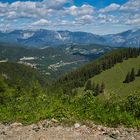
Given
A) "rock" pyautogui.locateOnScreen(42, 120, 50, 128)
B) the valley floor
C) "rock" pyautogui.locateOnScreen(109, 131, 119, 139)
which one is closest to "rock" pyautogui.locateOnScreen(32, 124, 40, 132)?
the valley floor

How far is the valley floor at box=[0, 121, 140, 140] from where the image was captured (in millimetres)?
11820

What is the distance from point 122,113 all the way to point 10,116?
4955mm

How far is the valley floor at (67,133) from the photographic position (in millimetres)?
11820

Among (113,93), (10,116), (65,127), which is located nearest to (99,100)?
(113,93)

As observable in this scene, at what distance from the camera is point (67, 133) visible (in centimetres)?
1227

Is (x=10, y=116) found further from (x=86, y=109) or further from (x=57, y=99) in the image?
(x=86, y=109)

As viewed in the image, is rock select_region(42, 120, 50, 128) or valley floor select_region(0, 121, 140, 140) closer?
valley floor select_region(0, 121, 140, 140)

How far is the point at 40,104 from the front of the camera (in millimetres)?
15289

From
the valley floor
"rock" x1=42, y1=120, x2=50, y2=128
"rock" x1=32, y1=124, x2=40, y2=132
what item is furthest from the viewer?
"rock" x1=42, y1=120, x2=50, y2=128

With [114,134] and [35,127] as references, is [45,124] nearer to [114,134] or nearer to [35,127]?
[35,127]

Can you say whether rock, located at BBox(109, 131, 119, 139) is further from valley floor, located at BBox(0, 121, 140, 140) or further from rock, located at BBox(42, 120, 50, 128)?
rock, located at BBox(42, 120, 50, 128)

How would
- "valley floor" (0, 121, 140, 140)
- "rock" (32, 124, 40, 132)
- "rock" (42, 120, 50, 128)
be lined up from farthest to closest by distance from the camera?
1. "rock" (42, 120, 50, 128)
2. "rock" (32, 124, 40, 132)
3. "valley floor" (0, 121, 140, 140)

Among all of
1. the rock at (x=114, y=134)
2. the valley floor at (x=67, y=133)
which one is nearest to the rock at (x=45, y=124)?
the valley floor at (x=67, y=133)

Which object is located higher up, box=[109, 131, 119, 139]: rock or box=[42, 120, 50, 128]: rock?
box=[42, 120, 50, 128]: rock
